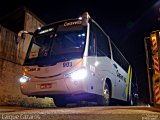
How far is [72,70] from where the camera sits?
24.4 ft

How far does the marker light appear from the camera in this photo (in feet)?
24.2

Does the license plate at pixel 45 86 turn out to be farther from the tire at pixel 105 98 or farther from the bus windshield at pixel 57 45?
the tire at pixel 105 98

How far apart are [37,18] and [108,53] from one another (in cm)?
1008

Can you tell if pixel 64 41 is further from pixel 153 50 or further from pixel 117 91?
pixel 117 91

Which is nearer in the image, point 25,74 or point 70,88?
point 70,88

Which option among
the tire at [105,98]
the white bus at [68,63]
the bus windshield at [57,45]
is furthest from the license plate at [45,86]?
the tire at [105,98]

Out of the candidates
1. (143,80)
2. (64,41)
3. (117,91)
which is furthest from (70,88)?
(143,80)

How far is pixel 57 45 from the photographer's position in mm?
8180

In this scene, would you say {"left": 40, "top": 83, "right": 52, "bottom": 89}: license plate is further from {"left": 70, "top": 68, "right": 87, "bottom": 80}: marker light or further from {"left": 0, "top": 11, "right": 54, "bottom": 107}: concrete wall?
{"left": 0, "top": 11, "right": 54, "bottom": 107}: concrete wall

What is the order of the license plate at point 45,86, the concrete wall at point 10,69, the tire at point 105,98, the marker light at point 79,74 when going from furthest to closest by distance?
the concrete wall at point 10,69 → the tire at point 105,98 → the license plate at point 45,86 → the marker light at point 79,74

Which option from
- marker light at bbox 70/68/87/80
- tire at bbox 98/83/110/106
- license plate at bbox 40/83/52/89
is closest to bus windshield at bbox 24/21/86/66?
marker light at bbox 70/68/87/80

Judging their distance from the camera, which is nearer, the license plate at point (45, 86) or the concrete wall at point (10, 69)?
the license plate at point (45, 86)

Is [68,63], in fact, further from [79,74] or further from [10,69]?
[10,69]

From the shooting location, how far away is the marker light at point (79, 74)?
7.39 meters
